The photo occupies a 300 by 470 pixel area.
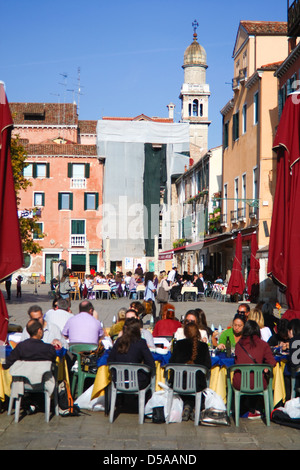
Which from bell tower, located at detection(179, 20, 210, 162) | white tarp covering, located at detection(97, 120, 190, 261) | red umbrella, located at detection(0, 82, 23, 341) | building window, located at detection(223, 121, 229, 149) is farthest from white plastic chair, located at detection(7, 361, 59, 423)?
bell tower, located at detection(179, 20, 210, 162)

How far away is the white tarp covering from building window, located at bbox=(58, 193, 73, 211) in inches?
123

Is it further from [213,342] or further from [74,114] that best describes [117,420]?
[74,114]

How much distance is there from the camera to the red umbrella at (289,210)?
8.56m

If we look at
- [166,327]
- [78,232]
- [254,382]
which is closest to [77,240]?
[78,232]

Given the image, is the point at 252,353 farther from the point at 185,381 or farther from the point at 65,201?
the point at 65,201

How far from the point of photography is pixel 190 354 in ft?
26.7

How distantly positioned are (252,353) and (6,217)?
3.34 m

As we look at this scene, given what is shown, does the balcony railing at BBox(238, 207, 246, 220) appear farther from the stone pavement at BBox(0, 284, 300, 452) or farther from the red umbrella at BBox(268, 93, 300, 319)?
the stone pavement at BBox(0, 284, 300, 452)

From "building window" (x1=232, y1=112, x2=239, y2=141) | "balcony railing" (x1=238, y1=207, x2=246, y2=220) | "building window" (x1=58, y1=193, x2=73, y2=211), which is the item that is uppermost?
"building window" (x1=232, y1=112, x2=239, y2=141)

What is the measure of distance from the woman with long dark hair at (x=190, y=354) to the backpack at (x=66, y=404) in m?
1.27

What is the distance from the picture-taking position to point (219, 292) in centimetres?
3073

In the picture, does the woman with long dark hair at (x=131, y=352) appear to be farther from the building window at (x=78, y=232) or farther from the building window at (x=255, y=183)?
the building window at (x=78, y=232)

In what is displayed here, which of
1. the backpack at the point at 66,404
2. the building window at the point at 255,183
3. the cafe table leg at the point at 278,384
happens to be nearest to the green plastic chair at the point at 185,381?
the cafe table leg at the point at 278,384

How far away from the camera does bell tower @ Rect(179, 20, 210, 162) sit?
80.1m
